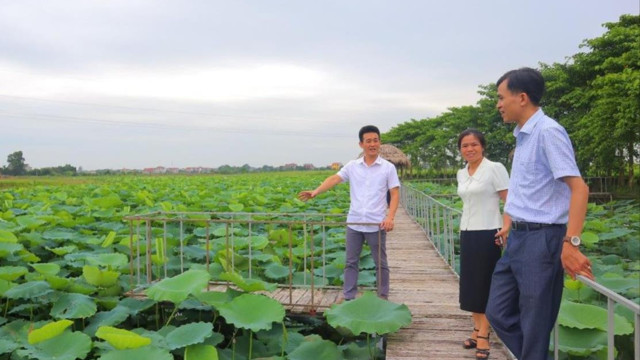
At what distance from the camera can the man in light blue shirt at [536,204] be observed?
181cm

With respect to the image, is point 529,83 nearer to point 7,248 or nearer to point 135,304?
point 135,304

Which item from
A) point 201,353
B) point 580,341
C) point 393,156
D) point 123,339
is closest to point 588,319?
point 580,341

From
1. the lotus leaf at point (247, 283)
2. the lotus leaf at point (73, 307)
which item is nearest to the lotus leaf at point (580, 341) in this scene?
the lotus leaf at point (247, 283)

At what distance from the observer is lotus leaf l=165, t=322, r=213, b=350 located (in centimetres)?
292

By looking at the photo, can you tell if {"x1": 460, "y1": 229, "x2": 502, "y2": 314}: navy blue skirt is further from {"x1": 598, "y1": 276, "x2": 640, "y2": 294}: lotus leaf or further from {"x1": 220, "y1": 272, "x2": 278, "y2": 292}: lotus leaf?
{"x1": 598, "y1": 276, "x2": 640, "y2": 294}: lotus leaf

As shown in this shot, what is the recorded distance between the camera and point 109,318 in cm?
357

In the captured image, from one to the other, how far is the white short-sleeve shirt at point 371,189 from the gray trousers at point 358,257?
0.05m

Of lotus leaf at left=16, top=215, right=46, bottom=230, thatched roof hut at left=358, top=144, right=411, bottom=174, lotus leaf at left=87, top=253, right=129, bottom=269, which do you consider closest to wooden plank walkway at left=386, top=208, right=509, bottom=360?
lotus leaf at left=87, top=253, right=129, bottom=269

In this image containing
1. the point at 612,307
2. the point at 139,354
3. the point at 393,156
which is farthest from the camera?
the point at 393,156

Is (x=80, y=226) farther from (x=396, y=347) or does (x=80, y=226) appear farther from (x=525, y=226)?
(x=525, y=226)

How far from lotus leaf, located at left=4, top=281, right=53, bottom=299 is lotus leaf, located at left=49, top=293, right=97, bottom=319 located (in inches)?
5.8

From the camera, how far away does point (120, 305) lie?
379cm

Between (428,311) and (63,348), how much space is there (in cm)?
225

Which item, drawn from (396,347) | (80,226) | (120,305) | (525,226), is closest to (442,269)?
(396,347)
